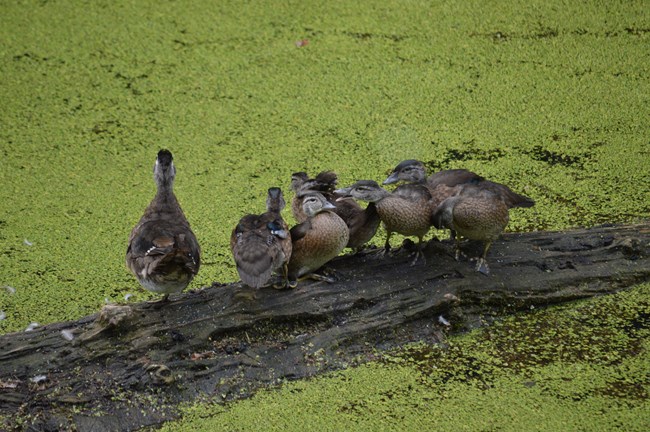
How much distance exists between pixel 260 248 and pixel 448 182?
2.90ft

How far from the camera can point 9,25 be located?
550cm

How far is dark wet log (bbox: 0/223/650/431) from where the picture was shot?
271cm

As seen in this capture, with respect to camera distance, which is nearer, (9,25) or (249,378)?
(249,378)

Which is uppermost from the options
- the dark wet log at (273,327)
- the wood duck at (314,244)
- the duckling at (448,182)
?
the duckling at (448,182)

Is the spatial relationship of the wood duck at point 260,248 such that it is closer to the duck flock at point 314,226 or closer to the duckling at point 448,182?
the duck flock at point 314,226

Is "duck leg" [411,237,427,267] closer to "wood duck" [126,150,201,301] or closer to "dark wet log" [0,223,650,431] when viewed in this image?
"dark wet log" [0,223,650,431]

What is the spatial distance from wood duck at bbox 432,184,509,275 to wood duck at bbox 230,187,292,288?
0.61 metres

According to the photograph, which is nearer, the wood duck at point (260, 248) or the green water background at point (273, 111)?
the wood duck at point (260, 248)

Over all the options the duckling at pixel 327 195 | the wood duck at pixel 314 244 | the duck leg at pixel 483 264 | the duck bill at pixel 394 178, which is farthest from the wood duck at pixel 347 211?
the duck leg at pixel 483 264

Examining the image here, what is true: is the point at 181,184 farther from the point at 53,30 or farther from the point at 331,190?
the point at 53,30

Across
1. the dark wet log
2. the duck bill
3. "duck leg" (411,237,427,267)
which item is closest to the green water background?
the duck bill

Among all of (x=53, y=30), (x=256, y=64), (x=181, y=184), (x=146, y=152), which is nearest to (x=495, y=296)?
(x=181, y=184)

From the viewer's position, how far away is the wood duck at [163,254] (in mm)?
2910

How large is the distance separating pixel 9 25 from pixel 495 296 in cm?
382
